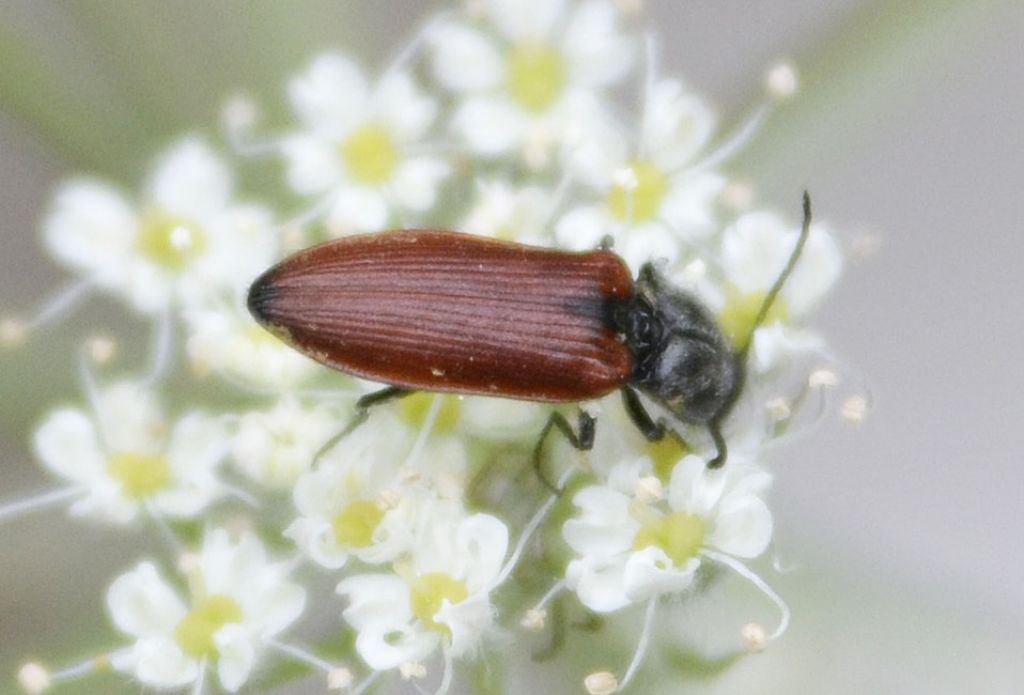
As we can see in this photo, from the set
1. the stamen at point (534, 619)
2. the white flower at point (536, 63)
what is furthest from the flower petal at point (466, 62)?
the stamen at point (534, 619)

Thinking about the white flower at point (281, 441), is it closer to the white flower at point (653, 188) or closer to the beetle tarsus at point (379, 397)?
the beetle tarsus at point (379, 397)

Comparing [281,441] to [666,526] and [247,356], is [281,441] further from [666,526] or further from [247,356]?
[666,526]

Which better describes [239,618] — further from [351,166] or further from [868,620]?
[868,620]

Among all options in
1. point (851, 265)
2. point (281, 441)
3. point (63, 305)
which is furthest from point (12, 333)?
point (851, 265)

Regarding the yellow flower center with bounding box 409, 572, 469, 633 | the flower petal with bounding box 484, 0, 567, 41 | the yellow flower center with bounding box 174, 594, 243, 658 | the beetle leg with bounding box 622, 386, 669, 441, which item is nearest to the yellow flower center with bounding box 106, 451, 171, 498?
the yellow flower center with bounding box 174, 594, 243, 658

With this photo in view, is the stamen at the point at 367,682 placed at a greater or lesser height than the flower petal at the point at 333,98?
lesser

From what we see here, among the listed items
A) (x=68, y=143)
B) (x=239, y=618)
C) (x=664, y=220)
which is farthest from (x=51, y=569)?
(x=664, y=220)
